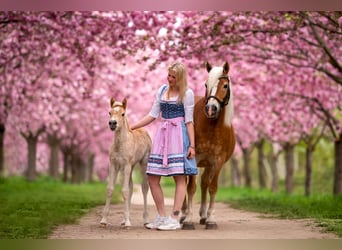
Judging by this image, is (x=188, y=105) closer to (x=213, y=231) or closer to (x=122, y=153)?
(x=122, y=153)

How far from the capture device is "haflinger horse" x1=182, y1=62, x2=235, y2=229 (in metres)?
6.96

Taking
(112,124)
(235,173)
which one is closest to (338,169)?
(112,124)

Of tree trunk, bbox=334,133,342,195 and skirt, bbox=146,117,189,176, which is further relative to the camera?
tree trunk, bbox=334,133,342,195

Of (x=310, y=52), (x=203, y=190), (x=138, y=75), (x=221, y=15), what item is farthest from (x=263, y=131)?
(x=203, y=190)

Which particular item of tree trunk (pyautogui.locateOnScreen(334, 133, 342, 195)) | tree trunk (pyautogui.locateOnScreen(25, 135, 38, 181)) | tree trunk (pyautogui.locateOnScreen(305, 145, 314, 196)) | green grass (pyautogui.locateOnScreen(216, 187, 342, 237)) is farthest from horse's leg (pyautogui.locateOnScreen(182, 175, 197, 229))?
tree trunk (pyautogui.locateOnScreen(25, 135, 38, 181))

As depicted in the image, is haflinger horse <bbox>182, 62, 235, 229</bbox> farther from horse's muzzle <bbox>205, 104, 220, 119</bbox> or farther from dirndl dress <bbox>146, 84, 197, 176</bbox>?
dirndl dress <bbox>146, 84, 197, 176</bbox>

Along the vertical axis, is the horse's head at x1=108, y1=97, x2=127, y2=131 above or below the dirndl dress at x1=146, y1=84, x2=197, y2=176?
above

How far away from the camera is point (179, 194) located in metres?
6.99

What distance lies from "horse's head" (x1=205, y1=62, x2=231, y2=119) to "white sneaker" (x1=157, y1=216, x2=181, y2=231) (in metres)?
1.11

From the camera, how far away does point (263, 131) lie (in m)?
20.3

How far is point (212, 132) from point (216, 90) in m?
0.57

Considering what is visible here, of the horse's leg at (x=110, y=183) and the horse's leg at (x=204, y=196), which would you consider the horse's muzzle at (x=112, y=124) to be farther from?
the horse's leg at (x=204, y=196)

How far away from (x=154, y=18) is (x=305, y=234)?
4.67m

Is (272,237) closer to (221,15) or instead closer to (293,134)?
(221,15)
